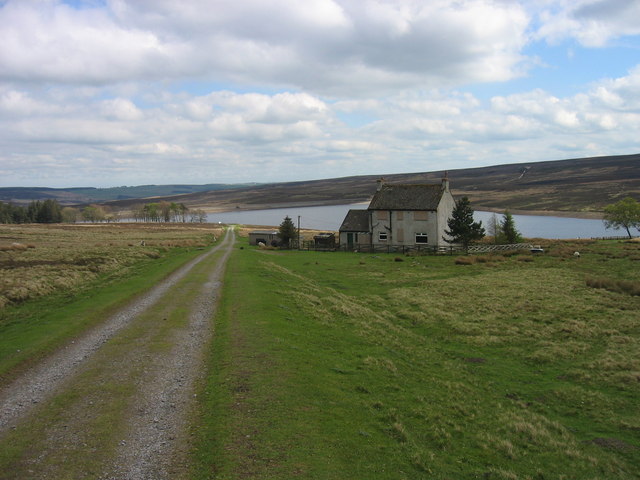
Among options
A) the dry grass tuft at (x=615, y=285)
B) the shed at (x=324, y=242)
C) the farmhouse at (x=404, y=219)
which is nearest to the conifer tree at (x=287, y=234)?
the shed at (x=324, y=242)

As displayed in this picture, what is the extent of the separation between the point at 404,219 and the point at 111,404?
180 ft

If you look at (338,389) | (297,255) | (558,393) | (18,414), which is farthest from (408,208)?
(18,414)

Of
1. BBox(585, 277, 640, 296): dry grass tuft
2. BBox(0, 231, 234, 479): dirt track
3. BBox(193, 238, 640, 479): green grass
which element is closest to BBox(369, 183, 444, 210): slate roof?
BBox(585, 277, 640, 296): dry grass tuft

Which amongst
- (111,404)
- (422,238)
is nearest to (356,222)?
(422,238)

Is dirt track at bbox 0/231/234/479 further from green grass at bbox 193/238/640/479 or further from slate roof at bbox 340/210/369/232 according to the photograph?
slate roof at bbox 340/210/369/232

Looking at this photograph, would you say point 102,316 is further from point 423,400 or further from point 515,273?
point 515,273

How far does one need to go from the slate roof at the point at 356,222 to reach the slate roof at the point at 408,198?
2.62 meters

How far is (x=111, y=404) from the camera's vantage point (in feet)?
37.8

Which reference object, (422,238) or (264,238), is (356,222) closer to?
(422,238)

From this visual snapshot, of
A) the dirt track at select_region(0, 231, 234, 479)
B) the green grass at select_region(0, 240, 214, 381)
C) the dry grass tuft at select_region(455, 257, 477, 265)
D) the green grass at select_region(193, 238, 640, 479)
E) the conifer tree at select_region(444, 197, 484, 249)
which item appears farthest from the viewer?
the conifer tree at select_region(444, 197, 484, 249)

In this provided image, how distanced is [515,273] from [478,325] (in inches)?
833

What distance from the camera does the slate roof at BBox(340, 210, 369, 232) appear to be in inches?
2581

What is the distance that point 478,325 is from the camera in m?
25.8

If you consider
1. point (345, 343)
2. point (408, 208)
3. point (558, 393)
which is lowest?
point (558, 393)
